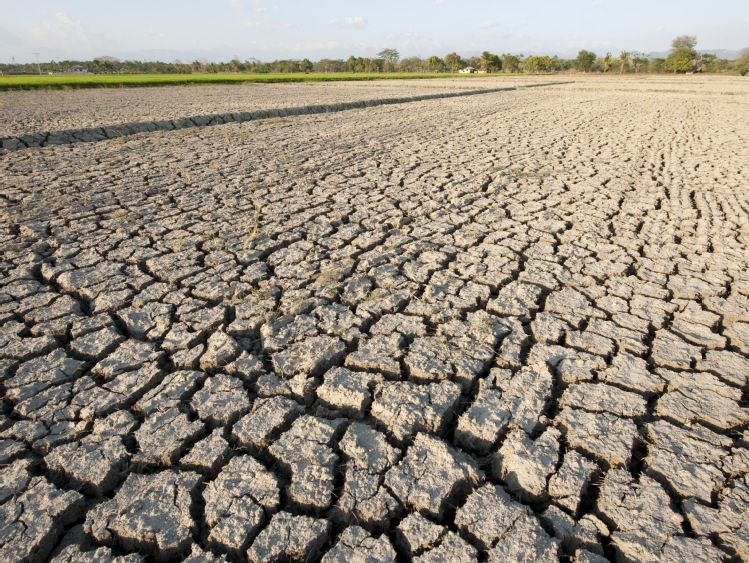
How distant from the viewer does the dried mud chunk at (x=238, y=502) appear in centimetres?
142

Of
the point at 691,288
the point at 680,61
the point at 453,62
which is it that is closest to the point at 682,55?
the point at 680,61

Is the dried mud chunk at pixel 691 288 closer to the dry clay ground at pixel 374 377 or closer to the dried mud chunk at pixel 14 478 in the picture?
the dry clay ground at pixel 374 377

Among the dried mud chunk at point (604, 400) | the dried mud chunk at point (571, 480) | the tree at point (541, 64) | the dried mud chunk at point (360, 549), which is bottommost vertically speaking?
the dried mud chunk at point (360, 549)

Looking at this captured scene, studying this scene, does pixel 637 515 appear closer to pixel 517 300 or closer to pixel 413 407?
pixel 413 407

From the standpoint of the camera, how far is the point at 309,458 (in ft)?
5.54

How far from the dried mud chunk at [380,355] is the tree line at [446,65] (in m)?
51.1

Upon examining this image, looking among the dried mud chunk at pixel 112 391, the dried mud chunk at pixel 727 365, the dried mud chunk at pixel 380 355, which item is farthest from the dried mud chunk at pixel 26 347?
the dried mud chunk at pixel 727 365

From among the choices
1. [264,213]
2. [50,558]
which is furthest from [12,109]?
[50,558]

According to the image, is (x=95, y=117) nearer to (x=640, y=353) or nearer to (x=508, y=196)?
(x=508, y=196)

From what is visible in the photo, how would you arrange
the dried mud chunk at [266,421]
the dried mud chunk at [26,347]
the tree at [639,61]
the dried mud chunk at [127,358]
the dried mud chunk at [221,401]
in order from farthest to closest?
the tree at [639,61], the dried mud chunk at [26,347], the dried mud chunk at [127,358], the dried mud chunk at [221,401], the dried mud chunk at [266,421]

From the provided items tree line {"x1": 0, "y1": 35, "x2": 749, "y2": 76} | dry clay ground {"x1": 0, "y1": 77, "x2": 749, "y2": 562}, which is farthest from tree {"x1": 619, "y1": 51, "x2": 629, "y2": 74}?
dry clay ground {"x1": 0, "y1": 77, "x2": 749, "y2": 562}

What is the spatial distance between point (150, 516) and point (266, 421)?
521 millimetres

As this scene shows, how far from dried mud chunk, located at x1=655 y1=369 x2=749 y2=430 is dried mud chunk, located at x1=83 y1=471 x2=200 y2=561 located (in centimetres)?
192

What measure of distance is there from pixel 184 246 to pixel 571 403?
2.97 meters
